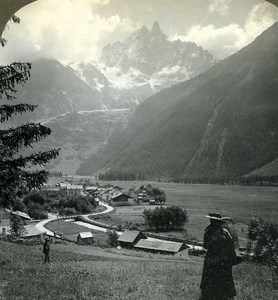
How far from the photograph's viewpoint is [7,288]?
802cm

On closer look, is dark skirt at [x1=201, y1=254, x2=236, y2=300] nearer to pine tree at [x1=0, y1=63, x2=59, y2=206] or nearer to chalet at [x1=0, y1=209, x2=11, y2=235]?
pine tree at [x1=0, y1=63, x2=59, y2=206]

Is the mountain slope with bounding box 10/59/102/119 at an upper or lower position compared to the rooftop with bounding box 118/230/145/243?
upper

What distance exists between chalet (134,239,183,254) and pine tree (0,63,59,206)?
8085 millimetres

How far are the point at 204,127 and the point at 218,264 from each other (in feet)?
391

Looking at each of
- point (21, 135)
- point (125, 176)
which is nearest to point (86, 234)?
point (125, 176)

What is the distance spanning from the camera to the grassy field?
757cm

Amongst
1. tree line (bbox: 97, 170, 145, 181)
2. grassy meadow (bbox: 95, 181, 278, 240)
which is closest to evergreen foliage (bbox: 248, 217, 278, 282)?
grassy meadow (bbox: 95, 181, 278, 240)

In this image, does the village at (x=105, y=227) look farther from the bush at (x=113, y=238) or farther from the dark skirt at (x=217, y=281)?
the dark skirt at (x=217, y=281)

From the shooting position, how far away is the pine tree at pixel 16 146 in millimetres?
6857

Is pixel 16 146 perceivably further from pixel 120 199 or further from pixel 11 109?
pixel 120 199

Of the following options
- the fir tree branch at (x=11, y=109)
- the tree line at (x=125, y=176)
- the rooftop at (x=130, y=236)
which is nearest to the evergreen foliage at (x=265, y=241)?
the fir tree branch at (x=11, y=109)

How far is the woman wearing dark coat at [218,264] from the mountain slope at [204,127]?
55.3m

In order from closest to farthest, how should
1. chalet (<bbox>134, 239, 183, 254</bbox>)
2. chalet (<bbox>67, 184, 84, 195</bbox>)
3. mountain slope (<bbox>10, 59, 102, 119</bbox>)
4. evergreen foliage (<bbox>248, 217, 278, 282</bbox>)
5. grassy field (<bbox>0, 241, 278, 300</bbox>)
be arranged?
grassy field (<bbox>0, 241, 278, 300</bbox>) < evergreen foliage (<bbox>248, 217, 278, 282</bbox>) < mountain slope (<bbox>10, 59, 102, 119</bbox>) < chalet (<bbox>134, 239, 183, 254</bbox>) < chalet (<bbox>67, 184, 84, 195</bbox>)

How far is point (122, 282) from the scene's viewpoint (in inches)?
328
